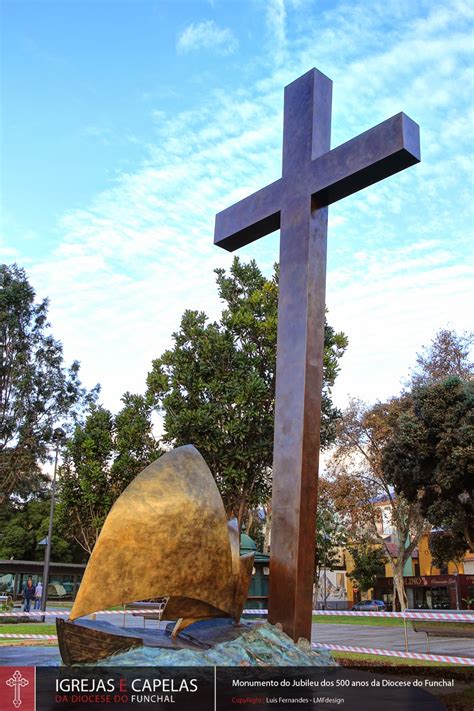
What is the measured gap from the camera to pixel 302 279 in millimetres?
7832

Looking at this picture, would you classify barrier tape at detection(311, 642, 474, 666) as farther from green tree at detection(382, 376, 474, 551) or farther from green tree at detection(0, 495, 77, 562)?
green tree at detection(0, 495, 77, 562)

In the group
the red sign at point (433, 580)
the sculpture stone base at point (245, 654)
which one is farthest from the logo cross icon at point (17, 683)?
the red sign at point (433, 580)

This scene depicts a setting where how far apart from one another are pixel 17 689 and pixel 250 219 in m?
6.03

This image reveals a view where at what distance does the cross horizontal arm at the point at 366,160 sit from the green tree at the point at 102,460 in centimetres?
1523

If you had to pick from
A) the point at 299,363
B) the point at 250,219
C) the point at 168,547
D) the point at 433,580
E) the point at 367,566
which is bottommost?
the point at 367,566

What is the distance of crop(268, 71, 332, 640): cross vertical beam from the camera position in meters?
7.18

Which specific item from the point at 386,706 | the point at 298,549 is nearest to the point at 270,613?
the point at 298,549

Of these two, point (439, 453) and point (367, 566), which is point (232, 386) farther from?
point (367, 566)

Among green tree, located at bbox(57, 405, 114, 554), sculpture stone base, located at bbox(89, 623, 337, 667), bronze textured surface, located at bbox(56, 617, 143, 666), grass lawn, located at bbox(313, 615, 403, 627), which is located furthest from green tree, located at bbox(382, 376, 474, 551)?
bronze textured surface, located at bbox(56, 617, 143, 666)

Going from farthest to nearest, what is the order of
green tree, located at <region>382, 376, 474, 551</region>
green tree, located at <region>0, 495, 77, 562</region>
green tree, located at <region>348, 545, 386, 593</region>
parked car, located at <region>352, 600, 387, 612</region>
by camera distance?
1. green tree, located at <region>348, 545, 386, 593</region>
2. parked car, located at <region>352, 600, 387, 612</region>
3. green tree, located at <region>0, 495, 77, 562</region>
4. green tree, located at <region>382, 376, 474, 551</region>

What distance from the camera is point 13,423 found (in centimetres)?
2641

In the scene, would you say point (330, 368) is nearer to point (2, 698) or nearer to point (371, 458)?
point (371, 458)

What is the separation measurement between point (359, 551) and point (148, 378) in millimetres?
29648

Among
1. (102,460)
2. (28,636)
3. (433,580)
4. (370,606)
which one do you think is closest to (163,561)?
(28,636)
